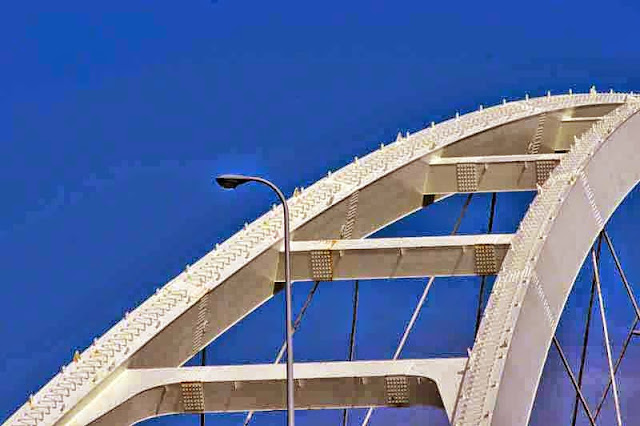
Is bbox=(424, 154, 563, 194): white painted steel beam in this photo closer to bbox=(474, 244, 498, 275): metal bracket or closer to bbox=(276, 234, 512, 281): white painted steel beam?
bbox=(276, 234, 512, 281): white painted steel beam

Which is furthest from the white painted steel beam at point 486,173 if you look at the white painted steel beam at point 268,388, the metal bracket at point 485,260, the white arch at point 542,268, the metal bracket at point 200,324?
the white painted steel beam at point 268,388

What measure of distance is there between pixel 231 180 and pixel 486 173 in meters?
13.1

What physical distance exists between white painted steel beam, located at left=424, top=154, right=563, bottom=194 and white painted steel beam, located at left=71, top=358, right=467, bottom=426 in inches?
410

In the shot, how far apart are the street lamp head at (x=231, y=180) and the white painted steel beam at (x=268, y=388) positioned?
3228mm

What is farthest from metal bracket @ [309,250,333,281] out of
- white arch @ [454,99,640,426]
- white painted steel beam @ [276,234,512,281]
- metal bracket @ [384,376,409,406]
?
metal bracket @ [384,376,409,406]

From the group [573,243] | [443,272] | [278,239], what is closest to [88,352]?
[278,239]

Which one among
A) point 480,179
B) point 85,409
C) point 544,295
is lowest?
point 85,409

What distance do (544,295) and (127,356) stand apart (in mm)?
6360

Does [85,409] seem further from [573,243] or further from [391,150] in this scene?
[391,150]

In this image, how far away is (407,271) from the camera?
1039 inches

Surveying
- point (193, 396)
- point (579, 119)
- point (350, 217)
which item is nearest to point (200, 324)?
point (193, 396)

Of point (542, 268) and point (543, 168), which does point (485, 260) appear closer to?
point (542, 268)

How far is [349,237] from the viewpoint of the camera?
29719mm

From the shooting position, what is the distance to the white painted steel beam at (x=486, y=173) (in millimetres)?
31938
